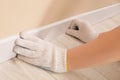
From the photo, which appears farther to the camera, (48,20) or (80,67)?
(48,20)

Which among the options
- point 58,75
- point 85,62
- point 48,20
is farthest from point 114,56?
point 48,20

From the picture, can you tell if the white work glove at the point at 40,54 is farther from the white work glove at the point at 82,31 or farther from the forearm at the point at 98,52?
the white work glove at the point at 82,31

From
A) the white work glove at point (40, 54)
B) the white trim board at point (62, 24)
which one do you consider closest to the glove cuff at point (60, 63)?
the white work glove at point (40, 54)

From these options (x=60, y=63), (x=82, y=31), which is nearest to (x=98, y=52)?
(x=60, y=63)

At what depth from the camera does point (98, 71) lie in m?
0.96

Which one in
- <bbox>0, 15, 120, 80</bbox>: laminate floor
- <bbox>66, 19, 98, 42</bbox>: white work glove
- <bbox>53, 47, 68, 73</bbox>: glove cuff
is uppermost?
<bbox>66, 19, 98, 42</bbox>: white work glove

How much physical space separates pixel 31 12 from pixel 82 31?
0.31 m

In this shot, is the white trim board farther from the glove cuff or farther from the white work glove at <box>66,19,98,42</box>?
the glove cuff

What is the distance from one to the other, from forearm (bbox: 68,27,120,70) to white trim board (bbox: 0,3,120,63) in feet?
0.69

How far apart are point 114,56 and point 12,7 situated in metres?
0.42

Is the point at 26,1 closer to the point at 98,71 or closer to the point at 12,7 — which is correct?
the point at 12,7

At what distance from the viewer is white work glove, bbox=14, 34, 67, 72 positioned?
2.94 feet

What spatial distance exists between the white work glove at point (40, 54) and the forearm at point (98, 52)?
0.04 metres

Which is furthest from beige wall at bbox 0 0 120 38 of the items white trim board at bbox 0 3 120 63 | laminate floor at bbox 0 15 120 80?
laminate floor at bbox 0 15 120 80
